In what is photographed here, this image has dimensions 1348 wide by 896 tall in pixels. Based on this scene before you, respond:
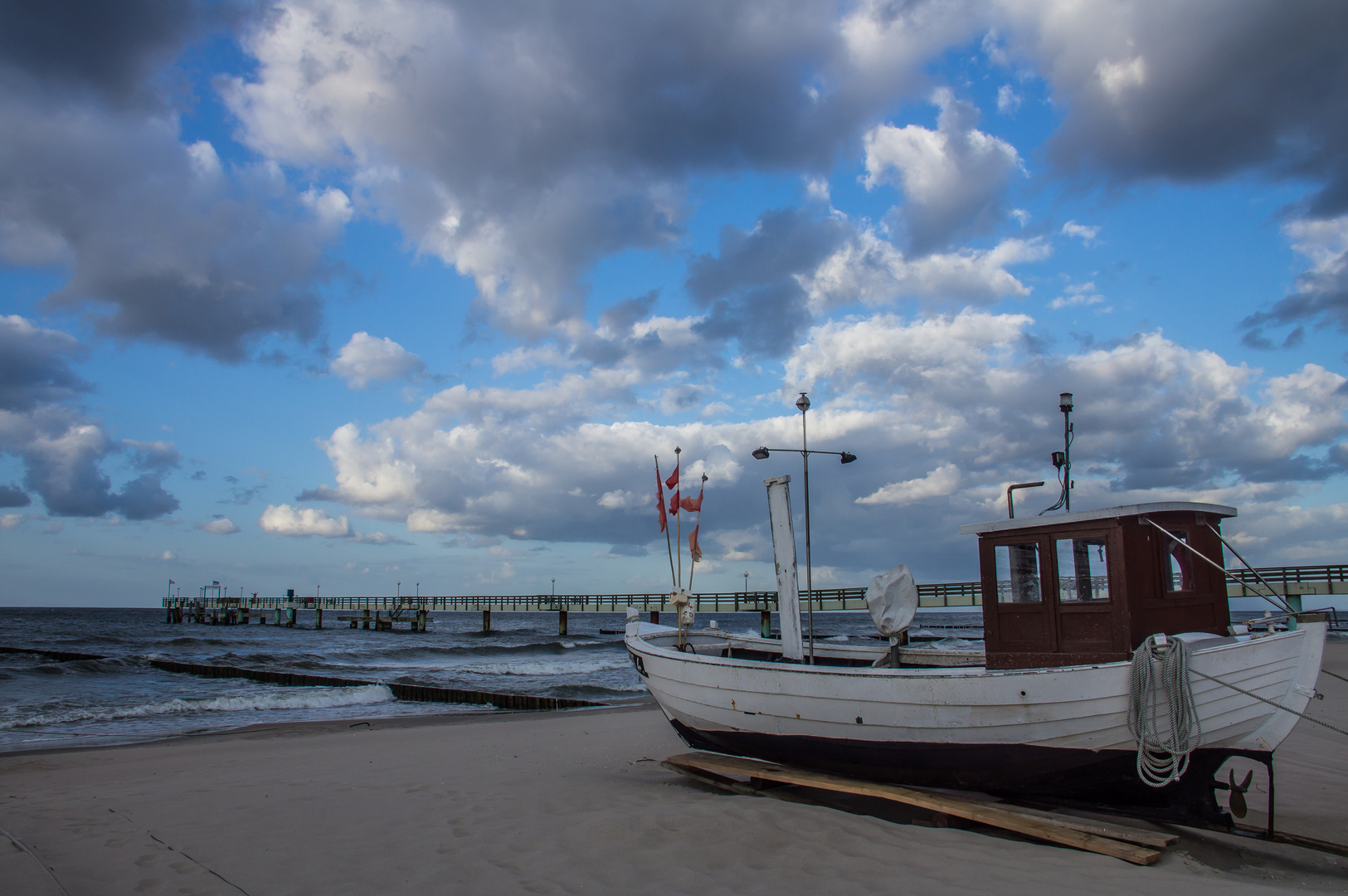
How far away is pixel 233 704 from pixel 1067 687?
1895 centimetres

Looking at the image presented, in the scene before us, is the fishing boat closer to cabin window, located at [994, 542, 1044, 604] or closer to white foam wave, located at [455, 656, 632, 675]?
cabin window, located at [994, 542, 1044, 604]

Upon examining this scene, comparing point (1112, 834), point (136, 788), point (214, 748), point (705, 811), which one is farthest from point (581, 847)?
point (214, 748)

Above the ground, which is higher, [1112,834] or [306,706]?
[1112,834]

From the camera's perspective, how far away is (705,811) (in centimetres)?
684

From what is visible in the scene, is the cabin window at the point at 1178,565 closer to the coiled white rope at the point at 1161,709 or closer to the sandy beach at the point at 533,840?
the coiled white rope at the point at 1161,709

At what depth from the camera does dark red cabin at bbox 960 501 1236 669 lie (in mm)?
6945

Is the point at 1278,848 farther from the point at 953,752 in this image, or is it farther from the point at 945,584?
the point at 945,584

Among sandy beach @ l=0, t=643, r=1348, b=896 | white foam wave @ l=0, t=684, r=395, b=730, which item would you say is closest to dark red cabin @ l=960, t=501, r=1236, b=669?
sandy beach @ l=0, t=643, r=1348, b=896

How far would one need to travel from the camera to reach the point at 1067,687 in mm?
6211

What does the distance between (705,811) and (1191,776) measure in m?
4.29

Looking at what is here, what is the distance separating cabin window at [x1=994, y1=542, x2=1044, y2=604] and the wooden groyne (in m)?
12.4

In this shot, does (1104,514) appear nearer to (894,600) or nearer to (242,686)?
(894,600)

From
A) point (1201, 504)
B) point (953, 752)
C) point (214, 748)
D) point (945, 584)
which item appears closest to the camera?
point (953, 752)

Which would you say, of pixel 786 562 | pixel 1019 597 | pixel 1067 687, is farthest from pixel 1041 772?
pixel 786 562
